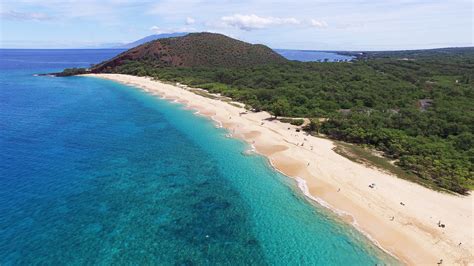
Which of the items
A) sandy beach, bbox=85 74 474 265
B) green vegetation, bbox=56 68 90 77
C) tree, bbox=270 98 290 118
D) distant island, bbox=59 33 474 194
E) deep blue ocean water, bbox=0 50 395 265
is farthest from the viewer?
green vegetation, bbox=56 68 90 77

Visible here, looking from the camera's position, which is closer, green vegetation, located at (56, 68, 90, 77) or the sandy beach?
the sandy beach

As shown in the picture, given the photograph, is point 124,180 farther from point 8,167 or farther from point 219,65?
point 219,65

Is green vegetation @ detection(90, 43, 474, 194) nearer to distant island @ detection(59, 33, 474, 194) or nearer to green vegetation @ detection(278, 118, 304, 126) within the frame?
distant island @ detection(59, 33, 474, 194)

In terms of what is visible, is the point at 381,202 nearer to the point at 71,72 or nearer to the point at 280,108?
→ the point at 280,108

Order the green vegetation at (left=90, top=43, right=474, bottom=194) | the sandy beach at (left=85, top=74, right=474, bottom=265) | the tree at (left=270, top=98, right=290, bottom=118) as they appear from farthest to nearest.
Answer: the tree at (left=270, top=98, right=290, bottom=118) < the green vegetation at (left=90, top=43, right=474, bottom=194) < the sandy beach at (left=85, top=74, right=474, bottom=265)

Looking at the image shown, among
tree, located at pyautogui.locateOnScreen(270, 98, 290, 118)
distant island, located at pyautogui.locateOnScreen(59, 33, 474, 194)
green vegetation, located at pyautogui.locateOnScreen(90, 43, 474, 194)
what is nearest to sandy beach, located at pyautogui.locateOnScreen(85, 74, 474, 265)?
distant island, located at pyautogui.locateOnScreen(59, 33, 474, 194)

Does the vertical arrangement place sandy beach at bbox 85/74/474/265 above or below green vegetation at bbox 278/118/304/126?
below

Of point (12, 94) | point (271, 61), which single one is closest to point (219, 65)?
point (271, 61)

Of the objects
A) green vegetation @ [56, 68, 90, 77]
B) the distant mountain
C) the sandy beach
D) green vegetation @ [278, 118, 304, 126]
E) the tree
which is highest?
the distant mountain
